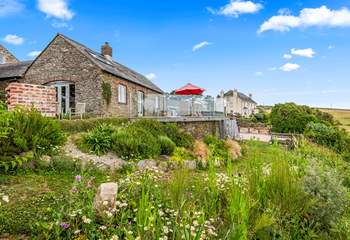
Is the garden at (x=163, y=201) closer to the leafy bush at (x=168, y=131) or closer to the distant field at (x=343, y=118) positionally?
the leafy bush at (x=168, y=131)

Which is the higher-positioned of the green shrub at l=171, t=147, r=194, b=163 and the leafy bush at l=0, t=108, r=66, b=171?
the leafy bush at l=0, t=108, r=66, b=171

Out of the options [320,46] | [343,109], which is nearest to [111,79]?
[320,46]

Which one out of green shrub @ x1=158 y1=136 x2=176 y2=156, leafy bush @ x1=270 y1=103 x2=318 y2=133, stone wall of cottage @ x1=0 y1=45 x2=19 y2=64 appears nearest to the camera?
green shrub @ x1=158 y1=136 x2=176 y2=156

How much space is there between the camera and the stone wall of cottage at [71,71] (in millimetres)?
17002

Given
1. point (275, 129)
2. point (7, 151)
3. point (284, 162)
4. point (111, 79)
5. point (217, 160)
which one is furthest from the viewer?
point (275, 129)

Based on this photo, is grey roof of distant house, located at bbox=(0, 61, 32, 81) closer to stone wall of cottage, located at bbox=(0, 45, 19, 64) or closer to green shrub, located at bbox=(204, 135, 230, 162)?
stone wall of cottage, located at bbox=(0, 45, 19, 64)

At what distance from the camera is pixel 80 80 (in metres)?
17.5

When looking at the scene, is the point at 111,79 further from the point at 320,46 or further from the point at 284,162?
the point at 284,162

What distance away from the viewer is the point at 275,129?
3234 cm


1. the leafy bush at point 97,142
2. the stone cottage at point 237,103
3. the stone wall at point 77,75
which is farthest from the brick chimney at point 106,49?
the stone cottage at point 237,103

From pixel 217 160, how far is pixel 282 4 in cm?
973

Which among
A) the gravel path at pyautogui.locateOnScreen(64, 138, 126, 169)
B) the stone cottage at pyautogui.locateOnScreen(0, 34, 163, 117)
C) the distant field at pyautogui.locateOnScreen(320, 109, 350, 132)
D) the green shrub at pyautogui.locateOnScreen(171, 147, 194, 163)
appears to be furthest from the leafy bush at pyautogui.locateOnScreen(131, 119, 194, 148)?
the distant field at pyautogui.locateOnScreen(320, 109, 350, 132)

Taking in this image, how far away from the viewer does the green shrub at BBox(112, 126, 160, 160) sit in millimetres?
8023

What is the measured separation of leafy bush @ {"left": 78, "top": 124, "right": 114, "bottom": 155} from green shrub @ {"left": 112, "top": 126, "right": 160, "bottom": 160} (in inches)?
8.3
